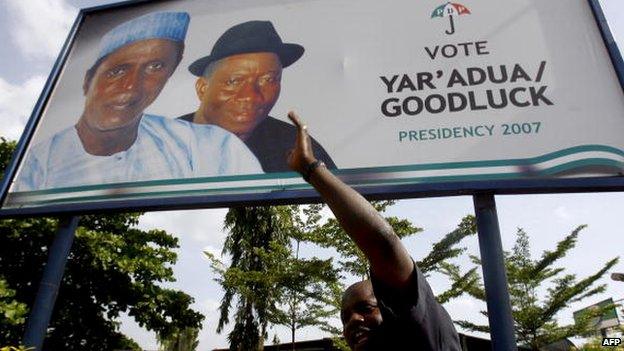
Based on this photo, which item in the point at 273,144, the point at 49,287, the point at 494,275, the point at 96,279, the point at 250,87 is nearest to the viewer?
the point at 494,275

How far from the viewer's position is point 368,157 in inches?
149

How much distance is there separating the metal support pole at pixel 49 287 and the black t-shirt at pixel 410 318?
3721 mm

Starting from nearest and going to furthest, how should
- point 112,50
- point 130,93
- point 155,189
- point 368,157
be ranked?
point 368,157 < point 155,189 < point 130,93 < point 112,50

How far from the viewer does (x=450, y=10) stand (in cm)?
440

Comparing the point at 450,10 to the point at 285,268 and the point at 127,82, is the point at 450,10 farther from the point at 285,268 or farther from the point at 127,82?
the point at 285,268

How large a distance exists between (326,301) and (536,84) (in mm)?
10548

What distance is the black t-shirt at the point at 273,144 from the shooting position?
3969mm

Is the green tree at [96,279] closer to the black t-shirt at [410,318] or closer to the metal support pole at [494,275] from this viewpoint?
the metal support pole at [494,275]

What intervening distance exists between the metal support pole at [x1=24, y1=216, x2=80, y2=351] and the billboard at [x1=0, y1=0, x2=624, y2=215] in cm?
27

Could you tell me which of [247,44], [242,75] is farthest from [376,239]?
[247,44]

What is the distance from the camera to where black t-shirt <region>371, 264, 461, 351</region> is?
1073mm

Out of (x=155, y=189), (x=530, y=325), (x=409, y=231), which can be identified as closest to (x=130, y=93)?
(x=155, y=189)

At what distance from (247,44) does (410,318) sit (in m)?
4.22

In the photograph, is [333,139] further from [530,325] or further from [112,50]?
[530,325]
